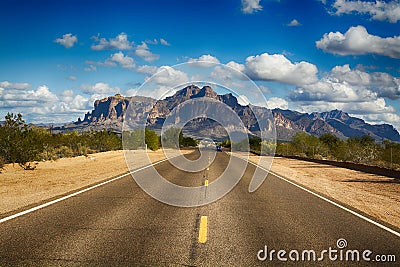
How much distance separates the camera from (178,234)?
7.46 m

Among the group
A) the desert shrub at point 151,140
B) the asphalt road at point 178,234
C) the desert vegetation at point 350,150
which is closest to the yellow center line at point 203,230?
the asphalt road at point 178,234

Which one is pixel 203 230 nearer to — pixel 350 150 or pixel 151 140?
pixel 350 150

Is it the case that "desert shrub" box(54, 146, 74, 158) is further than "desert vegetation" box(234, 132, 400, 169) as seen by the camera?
Yes

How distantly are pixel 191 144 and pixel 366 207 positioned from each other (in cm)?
16788

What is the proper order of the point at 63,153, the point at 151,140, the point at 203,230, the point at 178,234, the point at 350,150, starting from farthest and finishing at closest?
the point at 151,140 → the point at 350,150 → the point at 63,153 → the point at 203,230 → the point at 178,234

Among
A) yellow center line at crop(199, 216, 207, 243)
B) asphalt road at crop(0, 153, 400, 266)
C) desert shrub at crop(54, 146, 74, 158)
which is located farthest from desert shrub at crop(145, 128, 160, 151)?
yellow center line at crop(199, 216, 207, 243)

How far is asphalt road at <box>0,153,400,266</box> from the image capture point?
589cm

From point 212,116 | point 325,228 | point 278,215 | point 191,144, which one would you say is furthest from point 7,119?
point 191,144

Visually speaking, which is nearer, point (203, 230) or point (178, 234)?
point (178, 234)

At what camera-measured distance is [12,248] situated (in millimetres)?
6195

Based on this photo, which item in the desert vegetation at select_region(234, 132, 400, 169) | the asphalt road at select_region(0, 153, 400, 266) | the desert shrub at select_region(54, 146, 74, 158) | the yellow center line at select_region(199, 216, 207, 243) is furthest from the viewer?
the desert shrub at select_region(54, 146, 74, 158)

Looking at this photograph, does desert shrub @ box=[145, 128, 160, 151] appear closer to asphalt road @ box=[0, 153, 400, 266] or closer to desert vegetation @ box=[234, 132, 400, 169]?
desert vegetation @ box=[234, 132, 400, 169]

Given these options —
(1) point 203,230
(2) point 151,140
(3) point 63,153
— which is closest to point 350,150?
(3) point 63,153

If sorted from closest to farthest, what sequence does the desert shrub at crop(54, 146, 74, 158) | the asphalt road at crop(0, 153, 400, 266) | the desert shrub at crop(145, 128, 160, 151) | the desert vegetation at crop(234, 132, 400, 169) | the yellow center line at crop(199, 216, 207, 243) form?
the asphalt road at crop(0, 153, 400, 266) → the yellow center line at crop(199, 216, 207, 243) → the desert vegetation at crop(234, 132, 400, 169) → the desert shrub at crop(54, 146, 74, 158) → the desert shrub at crop(145, 128, 160, 151)
